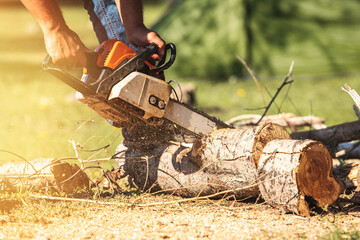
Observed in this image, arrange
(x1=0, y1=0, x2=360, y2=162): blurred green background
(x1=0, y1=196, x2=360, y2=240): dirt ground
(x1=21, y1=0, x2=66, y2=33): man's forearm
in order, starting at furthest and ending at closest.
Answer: (x1=0, y1=0, x2=360, y2=162): blurred green background, (x1=21, y1=0, x2=66, y2=33): man's forearm, (x1=0, y1=196, x2=360, y2=240): dirt ground

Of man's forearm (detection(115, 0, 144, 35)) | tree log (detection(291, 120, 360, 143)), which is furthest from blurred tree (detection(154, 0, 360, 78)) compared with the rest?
man's forearm (detection(115, 0, 144, 35))

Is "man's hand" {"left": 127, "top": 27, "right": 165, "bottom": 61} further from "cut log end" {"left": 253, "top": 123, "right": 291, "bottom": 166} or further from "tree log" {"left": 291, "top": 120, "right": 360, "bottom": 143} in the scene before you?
"tree log" {"left": 291, "top": 120, "right": 360, "bottom": 143}

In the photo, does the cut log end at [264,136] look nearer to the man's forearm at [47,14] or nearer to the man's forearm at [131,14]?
the man's forearm at [131,14]

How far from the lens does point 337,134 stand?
3842 mm

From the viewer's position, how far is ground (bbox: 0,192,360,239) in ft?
7.55

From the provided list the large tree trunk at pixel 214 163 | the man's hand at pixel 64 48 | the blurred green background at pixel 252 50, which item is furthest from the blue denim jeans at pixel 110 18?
the blurred green background at pixel 252 50

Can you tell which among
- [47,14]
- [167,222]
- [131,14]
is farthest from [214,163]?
[47,14]

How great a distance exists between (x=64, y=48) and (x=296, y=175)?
1595mm

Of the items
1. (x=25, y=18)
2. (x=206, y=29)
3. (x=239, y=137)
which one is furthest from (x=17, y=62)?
(x=25, y=18)

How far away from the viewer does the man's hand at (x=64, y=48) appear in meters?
2.73

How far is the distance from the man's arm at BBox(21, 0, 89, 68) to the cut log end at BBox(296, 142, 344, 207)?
1.53m

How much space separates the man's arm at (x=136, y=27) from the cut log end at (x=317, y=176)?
1.16 meters

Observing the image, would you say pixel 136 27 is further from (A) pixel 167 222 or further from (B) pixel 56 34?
(A) pixel 167 222

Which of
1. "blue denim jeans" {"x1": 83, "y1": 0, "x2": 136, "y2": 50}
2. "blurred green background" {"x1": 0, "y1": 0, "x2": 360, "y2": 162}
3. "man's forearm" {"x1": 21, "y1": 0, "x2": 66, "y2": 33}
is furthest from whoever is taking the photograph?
"blurred green background" {"x1": 0, "y1": 0, "x2": 360, "y2": 162}
